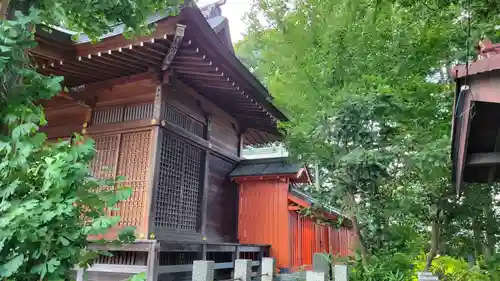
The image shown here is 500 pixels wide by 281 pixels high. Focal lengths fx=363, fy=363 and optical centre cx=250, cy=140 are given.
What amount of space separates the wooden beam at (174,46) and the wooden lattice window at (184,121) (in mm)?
1002

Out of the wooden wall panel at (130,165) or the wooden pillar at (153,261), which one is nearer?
the wooden pillar at (153,261)

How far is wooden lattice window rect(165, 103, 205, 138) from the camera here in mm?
7023

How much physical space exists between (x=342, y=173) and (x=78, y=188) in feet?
16.0

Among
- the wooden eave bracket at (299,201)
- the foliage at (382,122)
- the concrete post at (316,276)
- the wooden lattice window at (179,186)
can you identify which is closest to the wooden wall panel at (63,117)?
the wooden lattice window at (179,186)

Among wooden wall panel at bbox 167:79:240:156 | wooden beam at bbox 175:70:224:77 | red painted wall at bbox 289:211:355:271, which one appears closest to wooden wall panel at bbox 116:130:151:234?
wooden wall panel at bbox 167:79:240:156

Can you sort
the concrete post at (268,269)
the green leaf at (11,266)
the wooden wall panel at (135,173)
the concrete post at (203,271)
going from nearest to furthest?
the green leaf at (11,266), the concrete post at (203,271), the concrete post at (268,269), the wooden wall panel at (135,173)

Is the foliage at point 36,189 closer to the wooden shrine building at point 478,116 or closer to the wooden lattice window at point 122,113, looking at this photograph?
the wooden shrine building at point 478,116

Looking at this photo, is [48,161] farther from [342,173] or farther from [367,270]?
[367,270]

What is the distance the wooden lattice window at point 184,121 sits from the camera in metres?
7.02

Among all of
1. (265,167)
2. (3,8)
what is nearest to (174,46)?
(3,8)

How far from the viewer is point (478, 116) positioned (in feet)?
10.9

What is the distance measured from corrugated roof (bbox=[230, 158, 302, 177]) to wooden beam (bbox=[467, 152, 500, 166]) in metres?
5.04

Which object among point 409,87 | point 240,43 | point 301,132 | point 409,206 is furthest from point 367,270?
point 240,43

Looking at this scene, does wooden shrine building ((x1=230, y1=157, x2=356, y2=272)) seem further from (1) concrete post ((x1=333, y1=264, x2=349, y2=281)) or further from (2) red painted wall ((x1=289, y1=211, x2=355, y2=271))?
(1) concrete post ((x1=333, y1=264, x2=349, y2=281))
